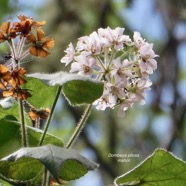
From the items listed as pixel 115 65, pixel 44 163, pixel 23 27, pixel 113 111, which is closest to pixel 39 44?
pixel 23 27

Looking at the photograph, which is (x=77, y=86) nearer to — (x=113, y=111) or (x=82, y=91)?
(x=82, y=91)

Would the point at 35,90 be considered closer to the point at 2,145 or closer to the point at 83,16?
the point at 2,145

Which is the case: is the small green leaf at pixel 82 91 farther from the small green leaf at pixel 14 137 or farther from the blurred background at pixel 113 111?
the blurred background at pixel 113 111

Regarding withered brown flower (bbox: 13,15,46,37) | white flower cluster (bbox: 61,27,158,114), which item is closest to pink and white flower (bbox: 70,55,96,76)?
white flower cluster (bbox: 61,27,158,114)

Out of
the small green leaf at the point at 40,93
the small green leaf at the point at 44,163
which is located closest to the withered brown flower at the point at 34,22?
the small green leaf at the point at 40,93

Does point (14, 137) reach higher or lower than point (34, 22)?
lower

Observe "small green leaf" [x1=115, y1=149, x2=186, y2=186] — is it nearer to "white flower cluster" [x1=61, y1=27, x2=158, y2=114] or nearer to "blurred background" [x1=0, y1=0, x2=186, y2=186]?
"white flower cluster" [x1=61, y1=27, x2=158, y2=114]
